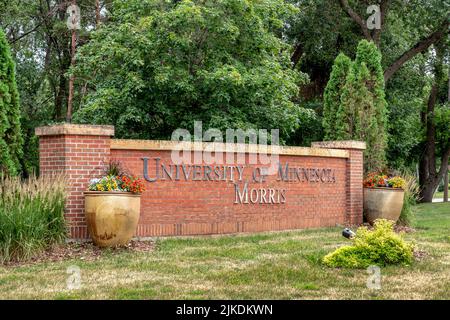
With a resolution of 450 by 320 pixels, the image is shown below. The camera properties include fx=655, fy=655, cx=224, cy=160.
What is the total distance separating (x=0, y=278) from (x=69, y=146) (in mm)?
3218

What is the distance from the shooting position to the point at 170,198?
12109mm

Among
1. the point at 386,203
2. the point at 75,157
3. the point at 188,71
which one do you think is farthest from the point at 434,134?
the point at 75,157

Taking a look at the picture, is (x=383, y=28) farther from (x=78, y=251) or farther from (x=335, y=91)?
(x=78, y=251)

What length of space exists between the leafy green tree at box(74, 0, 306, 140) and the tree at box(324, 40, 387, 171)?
159 cm

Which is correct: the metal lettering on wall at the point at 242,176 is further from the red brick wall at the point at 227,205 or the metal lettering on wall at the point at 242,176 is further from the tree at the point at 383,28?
the tree at the point at 383,28

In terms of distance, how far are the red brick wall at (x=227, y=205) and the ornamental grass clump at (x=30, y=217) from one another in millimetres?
1701

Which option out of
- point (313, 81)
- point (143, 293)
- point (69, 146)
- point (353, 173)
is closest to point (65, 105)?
point (313, 81)

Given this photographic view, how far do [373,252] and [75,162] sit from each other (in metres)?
5.02

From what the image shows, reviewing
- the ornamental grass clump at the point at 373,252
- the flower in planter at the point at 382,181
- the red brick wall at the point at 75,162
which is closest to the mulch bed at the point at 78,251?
the red brick wall at the point at 75,162

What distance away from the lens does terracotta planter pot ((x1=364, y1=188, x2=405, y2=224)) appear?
15234 mm

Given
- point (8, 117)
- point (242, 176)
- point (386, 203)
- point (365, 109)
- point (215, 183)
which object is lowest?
point (386, 203)

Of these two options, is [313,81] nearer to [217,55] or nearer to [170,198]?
[217,55]

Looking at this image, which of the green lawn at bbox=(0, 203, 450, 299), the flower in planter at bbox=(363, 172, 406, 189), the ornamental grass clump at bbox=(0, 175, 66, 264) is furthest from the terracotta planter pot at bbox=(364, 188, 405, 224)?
the ornamental grass clump at bbox=(0, 175, 66, 264)

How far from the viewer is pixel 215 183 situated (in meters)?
12.8
